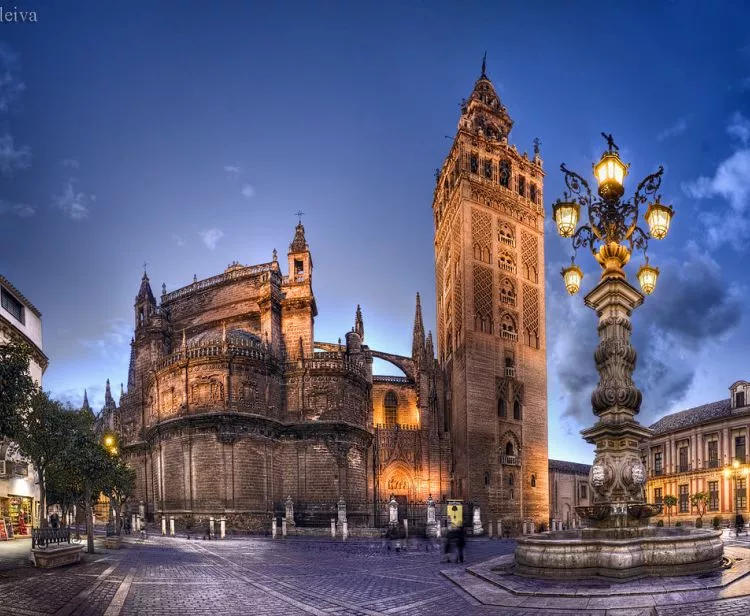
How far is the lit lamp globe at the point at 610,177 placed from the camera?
14164 millimetres

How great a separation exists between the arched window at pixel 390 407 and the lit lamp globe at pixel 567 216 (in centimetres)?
4537

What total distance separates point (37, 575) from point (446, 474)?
4087 cm

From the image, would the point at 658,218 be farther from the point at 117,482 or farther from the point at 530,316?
the point at 530,316

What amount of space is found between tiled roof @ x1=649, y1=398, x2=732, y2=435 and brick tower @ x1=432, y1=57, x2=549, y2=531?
1065 cm

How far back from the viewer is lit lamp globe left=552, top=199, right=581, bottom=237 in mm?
14344

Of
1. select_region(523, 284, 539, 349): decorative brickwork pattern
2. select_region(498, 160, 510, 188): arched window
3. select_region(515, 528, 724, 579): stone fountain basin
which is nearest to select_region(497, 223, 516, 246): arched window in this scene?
select_region(523, 284, 539, 349): decorative brickwork pattern

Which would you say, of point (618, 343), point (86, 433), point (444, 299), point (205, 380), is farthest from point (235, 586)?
point (444, 299)

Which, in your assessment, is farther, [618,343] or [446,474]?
[446,474]

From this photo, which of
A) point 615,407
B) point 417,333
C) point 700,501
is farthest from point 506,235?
point 615,407

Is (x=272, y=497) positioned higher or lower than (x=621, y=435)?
lower

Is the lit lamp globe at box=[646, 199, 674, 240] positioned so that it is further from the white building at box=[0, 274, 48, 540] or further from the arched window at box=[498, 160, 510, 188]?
the arched window at box=[498, 160, 510, 188]

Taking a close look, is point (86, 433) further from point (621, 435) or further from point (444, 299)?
point (444, 299)

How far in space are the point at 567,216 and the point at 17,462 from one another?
33419 mm

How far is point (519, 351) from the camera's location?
5559 cm
